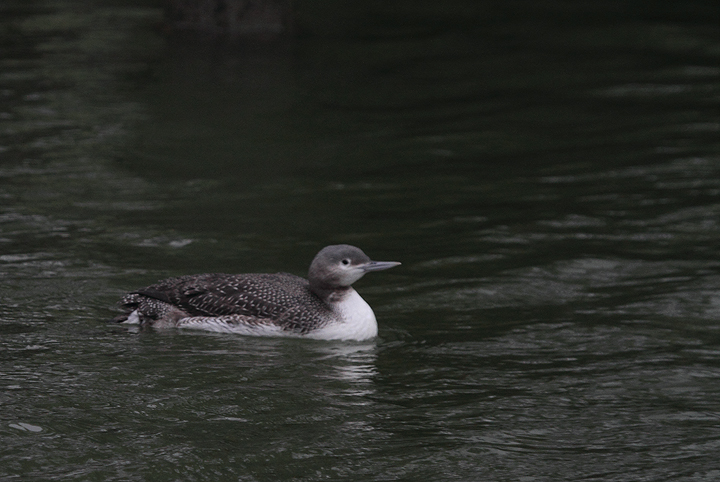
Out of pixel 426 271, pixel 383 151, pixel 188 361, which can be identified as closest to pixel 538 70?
pixel 383 151

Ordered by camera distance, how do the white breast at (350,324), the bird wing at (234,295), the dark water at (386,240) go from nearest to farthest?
1. the dark water at (386,240)
2. the white breast at (350,324)
3. the bird wing at (234,295)

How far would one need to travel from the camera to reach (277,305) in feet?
32.6

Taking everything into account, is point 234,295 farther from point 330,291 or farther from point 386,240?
point 386,240

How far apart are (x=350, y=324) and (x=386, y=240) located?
2.81 m

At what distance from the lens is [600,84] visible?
1903cm

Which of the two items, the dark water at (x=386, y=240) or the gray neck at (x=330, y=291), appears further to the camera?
the gray neck at (x=330, y=291)

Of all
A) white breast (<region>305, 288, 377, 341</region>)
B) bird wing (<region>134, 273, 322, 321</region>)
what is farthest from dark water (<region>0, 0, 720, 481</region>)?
bird wing (<region>134, 273, 322, 321</region>)

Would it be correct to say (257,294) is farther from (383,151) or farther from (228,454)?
(383,151)

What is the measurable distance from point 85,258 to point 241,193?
2.82 meters

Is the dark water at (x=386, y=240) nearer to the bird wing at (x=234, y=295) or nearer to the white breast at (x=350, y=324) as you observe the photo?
the white breast at (x=350, y=324)

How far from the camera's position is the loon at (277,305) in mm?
9852

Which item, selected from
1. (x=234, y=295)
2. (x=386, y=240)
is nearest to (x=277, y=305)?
(x=234, y=295)

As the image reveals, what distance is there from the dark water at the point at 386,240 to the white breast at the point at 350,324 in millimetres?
132

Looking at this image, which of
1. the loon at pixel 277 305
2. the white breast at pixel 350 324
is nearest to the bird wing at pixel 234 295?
the loon at pixel 277 305
